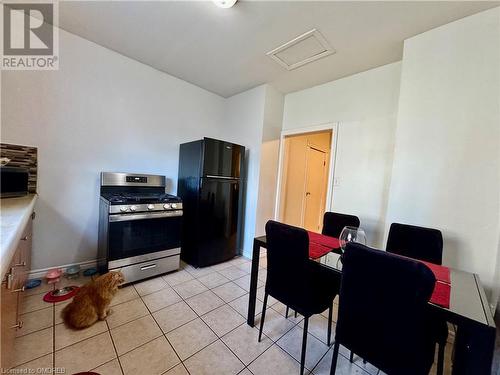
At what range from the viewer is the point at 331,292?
4.89 feet

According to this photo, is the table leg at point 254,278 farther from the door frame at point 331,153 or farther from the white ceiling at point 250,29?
the white ceiling at point 250,29

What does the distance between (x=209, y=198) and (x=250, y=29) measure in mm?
1929

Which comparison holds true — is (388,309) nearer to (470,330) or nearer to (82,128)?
(470,330)

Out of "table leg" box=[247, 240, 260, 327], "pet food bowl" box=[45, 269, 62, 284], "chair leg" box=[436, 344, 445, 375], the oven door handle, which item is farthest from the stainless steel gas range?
"chair leg" box=[436, 344, 445, 375]

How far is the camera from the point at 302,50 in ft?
7.32

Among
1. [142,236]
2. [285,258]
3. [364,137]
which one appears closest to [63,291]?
[142,236]

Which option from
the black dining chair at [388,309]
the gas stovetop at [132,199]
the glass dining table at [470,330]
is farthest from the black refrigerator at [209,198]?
the glass dining table at [470,330]

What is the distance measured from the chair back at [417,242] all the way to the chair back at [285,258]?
0.97m

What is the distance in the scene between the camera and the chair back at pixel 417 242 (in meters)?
1.56

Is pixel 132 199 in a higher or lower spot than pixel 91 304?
higher

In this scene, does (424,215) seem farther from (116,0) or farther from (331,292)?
(116,0)

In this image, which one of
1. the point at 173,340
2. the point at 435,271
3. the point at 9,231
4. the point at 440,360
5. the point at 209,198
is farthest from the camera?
the point at 209,198

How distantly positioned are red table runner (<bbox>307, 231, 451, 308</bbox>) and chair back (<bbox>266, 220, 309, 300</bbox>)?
0.14 metres

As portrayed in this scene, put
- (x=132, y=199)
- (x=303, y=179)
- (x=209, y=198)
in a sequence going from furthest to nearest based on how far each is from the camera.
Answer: (x=303, y=179)
(x=209, y=198)
(x=132, y=199)
